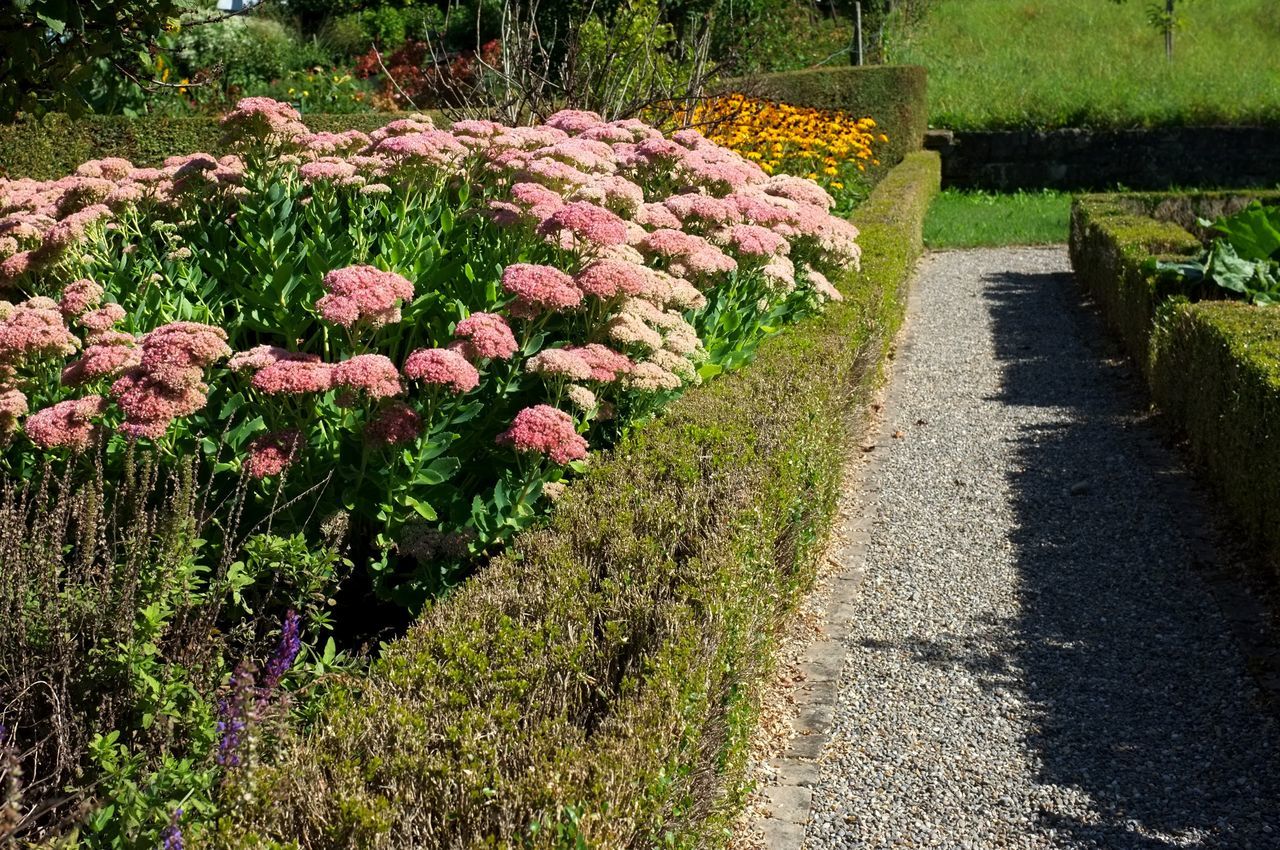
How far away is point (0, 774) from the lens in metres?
2.33

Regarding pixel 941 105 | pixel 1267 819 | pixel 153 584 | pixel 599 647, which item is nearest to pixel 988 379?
pixel 1267 819

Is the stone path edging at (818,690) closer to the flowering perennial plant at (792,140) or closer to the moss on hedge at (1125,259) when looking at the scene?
the moss on hedge at (1125,259)

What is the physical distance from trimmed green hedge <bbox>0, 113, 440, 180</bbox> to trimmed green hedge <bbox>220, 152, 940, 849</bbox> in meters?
7.48

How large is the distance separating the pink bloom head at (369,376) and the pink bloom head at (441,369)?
0.21ft

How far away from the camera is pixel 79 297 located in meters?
3.95

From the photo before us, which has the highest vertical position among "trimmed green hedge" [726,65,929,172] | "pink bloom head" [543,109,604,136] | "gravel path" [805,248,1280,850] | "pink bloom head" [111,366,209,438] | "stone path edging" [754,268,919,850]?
"trimmed green hedge" [726,65,929,172]

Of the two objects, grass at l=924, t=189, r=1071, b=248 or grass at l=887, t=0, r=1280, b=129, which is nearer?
grass at l=924, t=189, r=1071, b=248

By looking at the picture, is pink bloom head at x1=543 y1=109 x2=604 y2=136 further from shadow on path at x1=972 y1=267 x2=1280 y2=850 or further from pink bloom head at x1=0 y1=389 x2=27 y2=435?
pink bloom head at x1=0 y1=389 x2=27 y2=435

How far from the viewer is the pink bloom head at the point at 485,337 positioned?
141 inches

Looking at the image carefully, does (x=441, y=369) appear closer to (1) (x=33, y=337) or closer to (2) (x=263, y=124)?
(1) (x=33, y=337)

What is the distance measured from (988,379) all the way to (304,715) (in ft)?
21.7

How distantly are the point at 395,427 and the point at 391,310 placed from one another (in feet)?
1.40

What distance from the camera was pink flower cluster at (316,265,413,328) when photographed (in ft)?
11.6

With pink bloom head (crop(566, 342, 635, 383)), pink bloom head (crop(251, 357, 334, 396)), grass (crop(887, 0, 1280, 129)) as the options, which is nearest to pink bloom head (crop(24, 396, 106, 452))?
pink bloom head (crop(251, 357, 334, 396))
